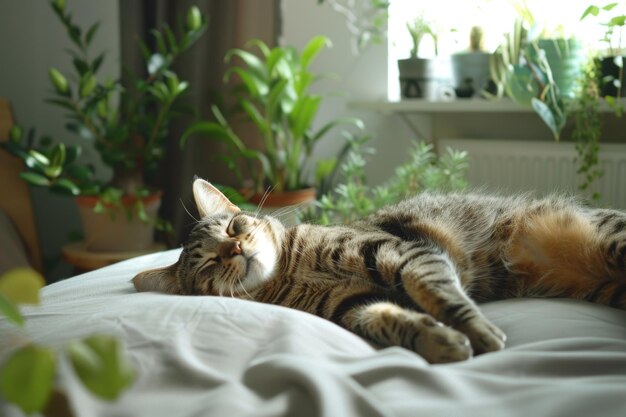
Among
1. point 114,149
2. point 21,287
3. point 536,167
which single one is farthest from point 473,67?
point 21,287

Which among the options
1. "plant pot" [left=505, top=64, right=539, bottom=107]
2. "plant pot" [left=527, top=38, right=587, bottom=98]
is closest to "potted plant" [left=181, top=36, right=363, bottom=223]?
"plant pot" [left=505, top=64, right=539, bottom=107]

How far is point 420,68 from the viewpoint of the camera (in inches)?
109

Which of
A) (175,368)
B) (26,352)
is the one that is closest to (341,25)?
(175,368)

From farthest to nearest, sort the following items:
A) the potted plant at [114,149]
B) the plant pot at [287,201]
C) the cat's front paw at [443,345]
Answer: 1. the plant pot at [287,201]
2. the potted plant at [114,149]
3. the cat's front paw at [443,345]

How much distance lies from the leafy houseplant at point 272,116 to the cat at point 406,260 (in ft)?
3.65

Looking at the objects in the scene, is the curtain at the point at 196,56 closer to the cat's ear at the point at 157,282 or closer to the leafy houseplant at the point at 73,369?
the cat's ear at the point at 157,282

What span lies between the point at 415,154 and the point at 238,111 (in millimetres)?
765

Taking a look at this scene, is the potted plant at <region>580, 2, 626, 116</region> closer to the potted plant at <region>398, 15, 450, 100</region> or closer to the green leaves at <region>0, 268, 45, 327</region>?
the potted plant at <region>398, 15, 450, 100</region>

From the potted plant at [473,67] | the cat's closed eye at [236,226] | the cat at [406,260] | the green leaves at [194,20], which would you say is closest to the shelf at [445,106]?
the potted plant at [473,67]

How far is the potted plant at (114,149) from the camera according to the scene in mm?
2449

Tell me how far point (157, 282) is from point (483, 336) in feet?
2.04

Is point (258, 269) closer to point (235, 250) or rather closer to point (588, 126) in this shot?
point (235, 250)

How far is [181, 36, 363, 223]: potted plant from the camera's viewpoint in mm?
2561

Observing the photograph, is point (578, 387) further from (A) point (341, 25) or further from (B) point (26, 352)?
(A) point (341, 25)
